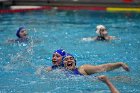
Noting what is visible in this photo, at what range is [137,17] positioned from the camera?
1711cm

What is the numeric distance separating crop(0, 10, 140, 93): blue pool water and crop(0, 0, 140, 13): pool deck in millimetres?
1131

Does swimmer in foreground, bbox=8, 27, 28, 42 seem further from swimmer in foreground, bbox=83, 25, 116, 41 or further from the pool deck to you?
the pool deck

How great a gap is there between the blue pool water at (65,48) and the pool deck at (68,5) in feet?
3.71

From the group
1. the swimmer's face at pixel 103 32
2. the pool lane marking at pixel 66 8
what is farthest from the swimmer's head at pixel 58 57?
the pool lane marking at pixel 66 8

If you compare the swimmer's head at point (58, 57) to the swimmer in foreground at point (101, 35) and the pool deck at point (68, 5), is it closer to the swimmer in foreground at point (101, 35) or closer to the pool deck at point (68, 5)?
the swimmer in foreground at point (101, 35)

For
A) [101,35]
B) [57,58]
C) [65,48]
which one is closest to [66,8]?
[101,35]

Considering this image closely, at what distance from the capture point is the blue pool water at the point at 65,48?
23.3ft

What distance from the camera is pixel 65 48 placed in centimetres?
1080

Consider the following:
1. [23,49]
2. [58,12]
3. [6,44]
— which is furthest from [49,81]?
[58,12]

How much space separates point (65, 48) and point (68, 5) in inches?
397

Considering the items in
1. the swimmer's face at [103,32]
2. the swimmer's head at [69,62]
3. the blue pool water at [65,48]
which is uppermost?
the swimmer's head at [69,62]

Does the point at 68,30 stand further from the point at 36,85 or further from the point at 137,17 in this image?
the point at 36,85

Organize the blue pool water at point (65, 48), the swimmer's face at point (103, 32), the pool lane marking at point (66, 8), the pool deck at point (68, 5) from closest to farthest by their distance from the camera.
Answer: the blue pool water at point (65, 48) < the swimmer's face at point (103, 32) < the pool lane marking at point (66, 8) < the pool deck at point (68, 5)

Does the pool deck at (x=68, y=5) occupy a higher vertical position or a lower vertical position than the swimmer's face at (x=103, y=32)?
lower
